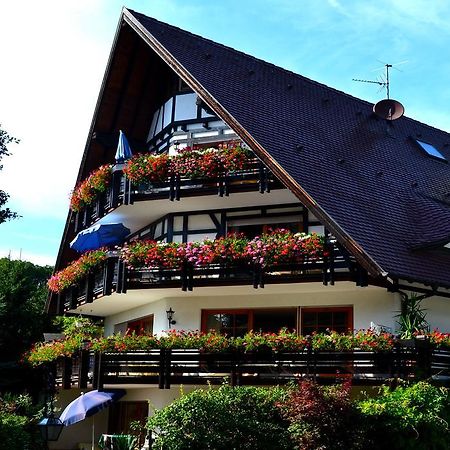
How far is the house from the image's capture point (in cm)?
1839

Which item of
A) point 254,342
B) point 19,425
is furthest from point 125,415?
point 254,342

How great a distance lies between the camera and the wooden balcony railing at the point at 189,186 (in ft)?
63.1

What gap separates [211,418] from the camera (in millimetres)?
14789

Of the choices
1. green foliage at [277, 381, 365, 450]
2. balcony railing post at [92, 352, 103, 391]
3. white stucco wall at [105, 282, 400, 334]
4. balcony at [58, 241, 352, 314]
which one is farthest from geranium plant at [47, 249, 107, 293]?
green foliage at [277, 381, 365, 450]

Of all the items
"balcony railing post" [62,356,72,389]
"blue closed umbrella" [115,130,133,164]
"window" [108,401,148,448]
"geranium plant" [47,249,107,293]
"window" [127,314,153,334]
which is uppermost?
"blue closed umbrella" [115,130,133,164]

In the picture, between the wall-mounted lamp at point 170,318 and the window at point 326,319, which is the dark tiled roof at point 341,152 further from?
the wall-mounted lamp at point 170,318

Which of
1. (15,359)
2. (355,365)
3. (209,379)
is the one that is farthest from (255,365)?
(15,359)

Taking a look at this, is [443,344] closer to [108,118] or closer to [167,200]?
[167,200]

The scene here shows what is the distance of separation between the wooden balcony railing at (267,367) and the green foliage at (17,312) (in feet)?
32.3

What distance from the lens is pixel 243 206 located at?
20.5 metres

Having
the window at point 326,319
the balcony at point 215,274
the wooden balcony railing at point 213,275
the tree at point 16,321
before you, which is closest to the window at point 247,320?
the window at point 326,319

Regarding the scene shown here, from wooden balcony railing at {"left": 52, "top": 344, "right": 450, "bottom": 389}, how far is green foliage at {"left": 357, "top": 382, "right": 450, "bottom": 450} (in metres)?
0.91

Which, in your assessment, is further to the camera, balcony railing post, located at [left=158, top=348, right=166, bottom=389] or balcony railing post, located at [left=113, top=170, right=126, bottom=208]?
balcony railing post, located at [left=113, top=170, right=126, bottom=208]

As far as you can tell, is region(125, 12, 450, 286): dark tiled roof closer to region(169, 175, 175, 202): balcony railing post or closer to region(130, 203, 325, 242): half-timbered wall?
region(130, 203, 325, 242): half-timbered wall
